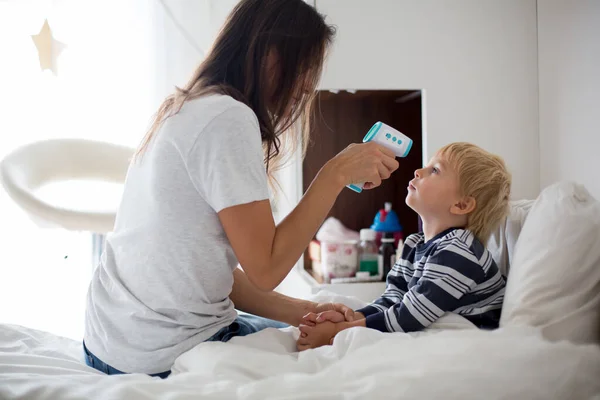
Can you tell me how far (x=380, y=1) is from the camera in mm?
1873

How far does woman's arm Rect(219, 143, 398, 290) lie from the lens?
847mm

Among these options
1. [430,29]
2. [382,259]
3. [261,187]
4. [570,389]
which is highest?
[430,29]

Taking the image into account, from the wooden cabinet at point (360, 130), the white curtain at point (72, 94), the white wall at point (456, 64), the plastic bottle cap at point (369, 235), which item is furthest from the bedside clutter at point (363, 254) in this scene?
the white curtain at point (72, 94)

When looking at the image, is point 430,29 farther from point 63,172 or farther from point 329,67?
point 63,172

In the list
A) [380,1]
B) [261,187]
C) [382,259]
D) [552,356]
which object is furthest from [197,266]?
[380,1]

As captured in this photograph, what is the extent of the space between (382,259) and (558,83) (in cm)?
79

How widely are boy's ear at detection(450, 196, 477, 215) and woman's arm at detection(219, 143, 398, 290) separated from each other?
0.26 metres

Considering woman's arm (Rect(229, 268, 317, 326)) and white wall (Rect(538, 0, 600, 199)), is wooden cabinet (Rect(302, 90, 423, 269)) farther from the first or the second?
woman's arm (Rect(229, 268, 317, 326))

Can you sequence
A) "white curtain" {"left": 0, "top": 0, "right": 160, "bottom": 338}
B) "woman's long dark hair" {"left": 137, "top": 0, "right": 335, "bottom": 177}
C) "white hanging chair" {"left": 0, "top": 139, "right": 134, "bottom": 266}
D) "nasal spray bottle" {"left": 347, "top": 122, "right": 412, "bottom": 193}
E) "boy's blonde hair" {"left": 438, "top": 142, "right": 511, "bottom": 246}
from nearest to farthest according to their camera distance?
"woman's long dark hair" {"left": 137, "top": 0, "right": 335, "bottom": 177} → "nasal spray bottle" {"left": 347, "top": 122, "right": 412, "bottom": 193} → "boy's blonde hair" {"left": 438, "top": 142, "right": 511, "bottom": 246} → "white hanging chair" {"left": 0, "top": 139, "right": 134, "bottom": 266} → "white curtain" {"left": 0, "top": 0, "right": 160, "bottom": 338}

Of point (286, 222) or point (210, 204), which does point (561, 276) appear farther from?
point (210, 204)

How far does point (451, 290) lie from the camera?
103 centimetres

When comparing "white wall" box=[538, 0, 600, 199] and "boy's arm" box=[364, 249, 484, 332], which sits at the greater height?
"white wall" box=[538, 0, 600, 199]

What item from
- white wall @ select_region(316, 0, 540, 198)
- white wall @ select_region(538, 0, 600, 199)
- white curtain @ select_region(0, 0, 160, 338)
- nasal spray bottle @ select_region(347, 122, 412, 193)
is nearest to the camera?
nasal spray bottle @ select_region(347, 122, 412, 193)

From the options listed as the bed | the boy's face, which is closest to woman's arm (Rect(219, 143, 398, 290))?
the bed
